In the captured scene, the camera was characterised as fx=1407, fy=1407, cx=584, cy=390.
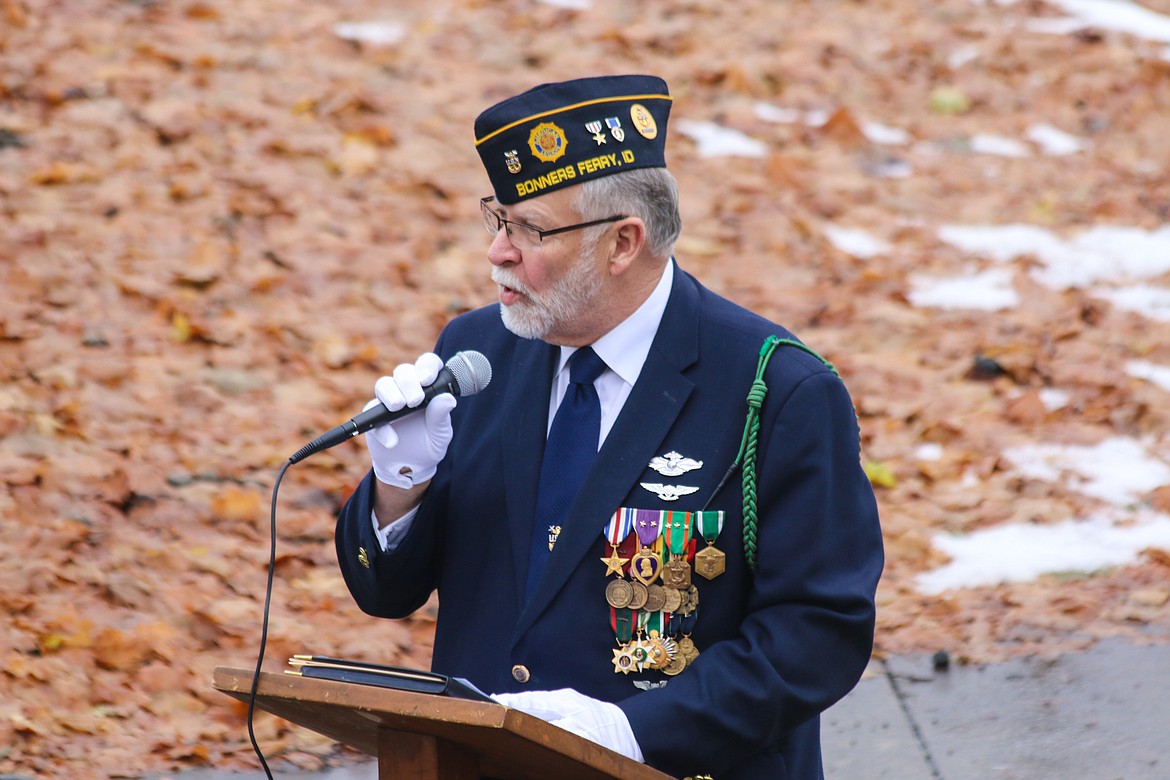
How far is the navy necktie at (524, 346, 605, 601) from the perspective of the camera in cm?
282

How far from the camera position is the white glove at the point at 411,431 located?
2.64m

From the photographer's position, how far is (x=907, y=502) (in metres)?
5.60

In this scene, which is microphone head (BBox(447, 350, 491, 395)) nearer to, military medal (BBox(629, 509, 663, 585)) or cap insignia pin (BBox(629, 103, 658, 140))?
military medal (BBox(629, 509, 663, 585))

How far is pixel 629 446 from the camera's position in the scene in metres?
2.79

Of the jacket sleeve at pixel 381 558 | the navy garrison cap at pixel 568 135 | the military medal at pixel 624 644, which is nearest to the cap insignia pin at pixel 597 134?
the navy garrison cap at pixel 568 135

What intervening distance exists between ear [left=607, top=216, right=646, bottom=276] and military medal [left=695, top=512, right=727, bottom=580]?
0.53m

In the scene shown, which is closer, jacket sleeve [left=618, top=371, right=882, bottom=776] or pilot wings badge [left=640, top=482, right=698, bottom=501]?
jacket sleeve [left=618, top=371, right=882, bottom=776]

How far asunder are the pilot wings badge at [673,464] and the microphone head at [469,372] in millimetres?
373

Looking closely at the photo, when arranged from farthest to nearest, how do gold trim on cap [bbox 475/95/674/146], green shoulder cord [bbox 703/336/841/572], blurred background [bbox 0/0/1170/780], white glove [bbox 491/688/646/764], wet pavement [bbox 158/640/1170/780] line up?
1. blurred background [bbox 0/0/1170/780]
2. wet pavement [bbox 158/640/1170/780]
3. gold trim on cap [bbox 475/95/674/146]
4. green shoulder cord [bbox 703/336/841/572]
5. white glove [bbox 491/688/646/764]

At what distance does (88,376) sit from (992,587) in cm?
360

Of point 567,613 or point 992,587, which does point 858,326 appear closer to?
point 992,587

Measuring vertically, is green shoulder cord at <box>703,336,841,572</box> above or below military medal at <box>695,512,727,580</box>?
above

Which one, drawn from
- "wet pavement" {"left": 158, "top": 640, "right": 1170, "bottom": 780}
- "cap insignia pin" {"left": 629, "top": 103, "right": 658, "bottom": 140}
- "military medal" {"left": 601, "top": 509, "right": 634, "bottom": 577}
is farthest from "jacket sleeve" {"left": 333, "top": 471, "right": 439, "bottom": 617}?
"wet pavement" {"left": 158, "top": 640, "right": 1170, "bottom": 780}

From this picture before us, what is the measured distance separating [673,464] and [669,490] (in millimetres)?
54
